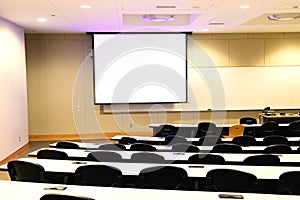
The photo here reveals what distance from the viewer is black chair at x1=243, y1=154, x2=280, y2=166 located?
3998mm

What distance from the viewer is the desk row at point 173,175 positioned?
127 inches

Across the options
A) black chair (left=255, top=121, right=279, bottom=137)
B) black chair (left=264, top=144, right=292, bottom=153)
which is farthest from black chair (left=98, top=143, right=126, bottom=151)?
black chair (left=255, top=121, right=279, bottom=137)

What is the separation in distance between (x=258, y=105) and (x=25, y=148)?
761 centimetres

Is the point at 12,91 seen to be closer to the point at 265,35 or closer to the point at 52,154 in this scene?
the point at 52,154

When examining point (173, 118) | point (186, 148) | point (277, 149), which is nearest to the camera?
A: point (277, 149)

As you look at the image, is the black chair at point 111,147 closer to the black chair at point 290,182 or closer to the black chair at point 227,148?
the black chair at point 227,148

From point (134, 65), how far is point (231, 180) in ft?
24.0

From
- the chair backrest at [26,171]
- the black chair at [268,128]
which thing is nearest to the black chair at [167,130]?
the black chair at [268,128]

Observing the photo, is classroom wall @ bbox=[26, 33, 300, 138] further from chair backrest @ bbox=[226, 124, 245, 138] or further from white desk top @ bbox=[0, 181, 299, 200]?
white desk top @ bbox=[0, 181, 299, 200]

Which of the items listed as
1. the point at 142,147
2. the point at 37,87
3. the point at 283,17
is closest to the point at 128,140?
the point at 142,147

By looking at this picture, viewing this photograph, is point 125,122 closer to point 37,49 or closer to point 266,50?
point 37,49

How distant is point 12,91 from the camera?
7.85 metres

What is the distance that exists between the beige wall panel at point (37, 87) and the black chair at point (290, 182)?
852cm

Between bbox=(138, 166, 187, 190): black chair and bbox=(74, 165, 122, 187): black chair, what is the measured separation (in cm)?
28
